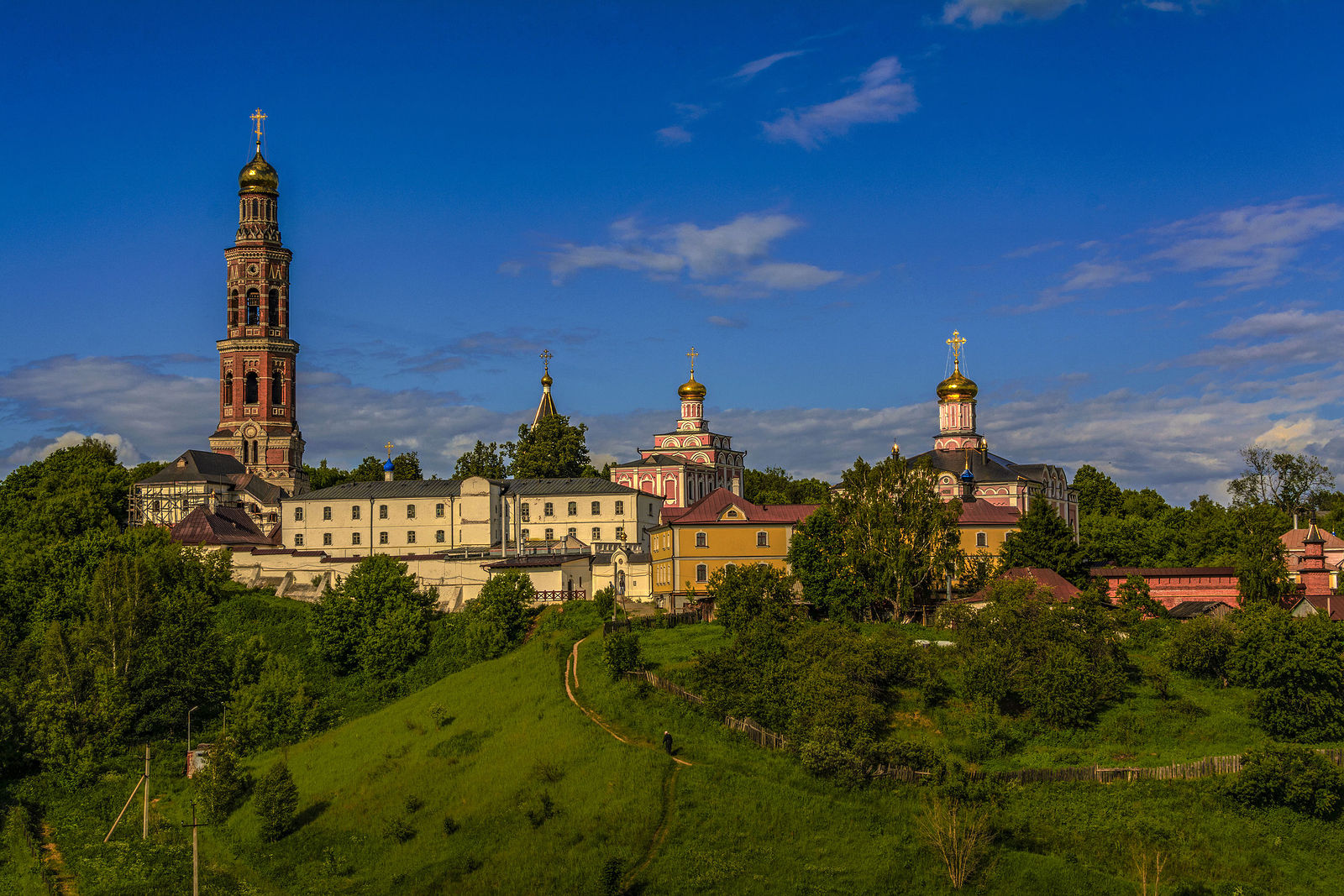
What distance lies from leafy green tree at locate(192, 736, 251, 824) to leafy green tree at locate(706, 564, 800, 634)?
1748 cm

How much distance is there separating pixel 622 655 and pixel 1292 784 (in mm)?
20007

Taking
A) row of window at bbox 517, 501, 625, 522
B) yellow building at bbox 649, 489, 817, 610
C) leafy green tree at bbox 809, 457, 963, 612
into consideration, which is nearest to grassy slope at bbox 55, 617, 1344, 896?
leafy green tree at bbox 809, 457, 963, 612

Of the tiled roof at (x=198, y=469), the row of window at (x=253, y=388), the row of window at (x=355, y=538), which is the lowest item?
the row of window at (x=355, y=538)

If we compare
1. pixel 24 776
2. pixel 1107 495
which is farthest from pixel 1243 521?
pixel 24 776

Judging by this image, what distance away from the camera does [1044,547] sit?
58.8 meters

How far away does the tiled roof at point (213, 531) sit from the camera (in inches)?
2717

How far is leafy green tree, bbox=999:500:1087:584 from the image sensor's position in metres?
58.6

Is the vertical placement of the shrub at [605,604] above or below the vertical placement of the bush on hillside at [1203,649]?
above

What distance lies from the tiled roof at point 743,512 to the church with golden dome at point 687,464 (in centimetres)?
2710

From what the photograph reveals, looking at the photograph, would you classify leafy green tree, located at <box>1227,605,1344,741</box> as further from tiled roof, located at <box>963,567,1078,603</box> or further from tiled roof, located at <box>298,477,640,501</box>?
tiled roof, located at <box>298,477,640,501</box>

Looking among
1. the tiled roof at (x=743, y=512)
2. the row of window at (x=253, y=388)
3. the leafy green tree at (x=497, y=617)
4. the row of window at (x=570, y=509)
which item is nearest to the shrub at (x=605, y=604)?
the leafy green tree at (x=497, y=617)

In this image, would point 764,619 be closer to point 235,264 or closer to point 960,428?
point 960,428

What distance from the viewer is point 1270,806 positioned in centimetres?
3641

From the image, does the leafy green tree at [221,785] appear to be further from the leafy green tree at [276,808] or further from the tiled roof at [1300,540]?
the tiled roof at [1300,540]
